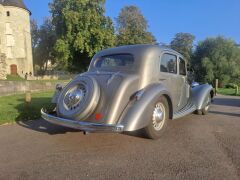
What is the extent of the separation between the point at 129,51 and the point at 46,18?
1874 inches

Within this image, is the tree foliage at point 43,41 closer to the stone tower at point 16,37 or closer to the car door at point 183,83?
the stone tower at point 16,37

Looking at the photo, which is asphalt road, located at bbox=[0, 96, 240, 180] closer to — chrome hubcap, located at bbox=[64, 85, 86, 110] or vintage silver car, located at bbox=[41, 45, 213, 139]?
vintage silver car, located at bbox=[41, 45, 213, 139]

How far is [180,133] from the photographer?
16.9ft

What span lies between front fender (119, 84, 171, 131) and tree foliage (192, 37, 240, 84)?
30489 millimetres

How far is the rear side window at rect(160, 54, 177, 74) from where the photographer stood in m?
5.39

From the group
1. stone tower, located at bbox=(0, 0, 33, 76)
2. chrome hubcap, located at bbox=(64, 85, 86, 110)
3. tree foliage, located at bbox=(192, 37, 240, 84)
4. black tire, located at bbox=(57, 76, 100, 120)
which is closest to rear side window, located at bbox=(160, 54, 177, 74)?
black tire, located at bbox=(57, 76, 100, 120)

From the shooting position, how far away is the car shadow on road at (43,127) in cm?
551

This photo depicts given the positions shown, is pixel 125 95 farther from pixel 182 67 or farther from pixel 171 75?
pixel 182 67

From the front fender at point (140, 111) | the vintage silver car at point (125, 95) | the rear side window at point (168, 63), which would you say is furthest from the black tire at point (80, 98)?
the rear side window at point (168, 63)

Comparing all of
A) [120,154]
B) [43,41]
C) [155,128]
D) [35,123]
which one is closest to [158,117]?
[155,128]

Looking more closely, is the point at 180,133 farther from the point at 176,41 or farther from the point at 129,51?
the point at 176,41

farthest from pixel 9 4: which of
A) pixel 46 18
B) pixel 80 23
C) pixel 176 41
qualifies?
pixel 176 41

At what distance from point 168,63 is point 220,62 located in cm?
3167

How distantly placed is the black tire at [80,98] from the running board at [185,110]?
6.39 feet
